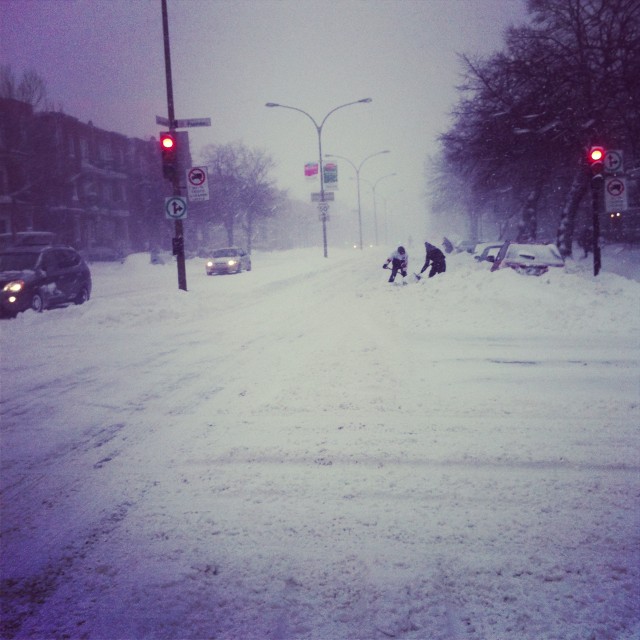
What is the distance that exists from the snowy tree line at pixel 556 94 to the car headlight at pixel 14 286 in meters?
19.4

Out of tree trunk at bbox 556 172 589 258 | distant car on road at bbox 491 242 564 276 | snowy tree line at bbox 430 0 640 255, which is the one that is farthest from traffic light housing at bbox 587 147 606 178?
tree trunk at bbox 556 172 589 258

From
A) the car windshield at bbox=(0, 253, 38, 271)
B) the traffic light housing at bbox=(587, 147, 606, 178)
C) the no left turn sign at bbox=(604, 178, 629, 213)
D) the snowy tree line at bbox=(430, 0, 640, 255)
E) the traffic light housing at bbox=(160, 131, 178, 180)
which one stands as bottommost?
the car windshield at bbox=(0, 253, 38, 271)

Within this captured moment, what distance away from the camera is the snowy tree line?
20109 mm

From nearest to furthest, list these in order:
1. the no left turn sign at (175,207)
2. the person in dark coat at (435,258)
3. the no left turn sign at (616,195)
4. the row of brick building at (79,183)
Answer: the no left turn sign at (616,195) < the no left turn sign at (175,207) < the person in dark coat at (435,258) < the row of brick building at (79,183)

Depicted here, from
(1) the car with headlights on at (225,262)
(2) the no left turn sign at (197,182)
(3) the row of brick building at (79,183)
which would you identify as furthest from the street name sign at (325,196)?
(2) the no left turn sign at (197,182)

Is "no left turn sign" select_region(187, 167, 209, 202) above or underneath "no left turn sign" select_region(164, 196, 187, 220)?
above

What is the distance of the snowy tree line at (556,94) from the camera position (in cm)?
2011

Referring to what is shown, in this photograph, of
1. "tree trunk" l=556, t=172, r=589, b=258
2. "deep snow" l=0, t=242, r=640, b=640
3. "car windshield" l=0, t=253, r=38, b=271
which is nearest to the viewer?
"deep snow" l=0, t=242, r=640, b=640

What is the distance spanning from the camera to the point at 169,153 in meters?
15.1

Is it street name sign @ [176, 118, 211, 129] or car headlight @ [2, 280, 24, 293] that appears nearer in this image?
car headlight @ [2, 280, 24, 293]

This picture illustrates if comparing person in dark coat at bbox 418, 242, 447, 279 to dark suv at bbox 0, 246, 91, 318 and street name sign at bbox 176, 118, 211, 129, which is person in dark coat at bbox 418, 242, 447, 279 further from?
dark suv at bbox 0, 246, 91, 318

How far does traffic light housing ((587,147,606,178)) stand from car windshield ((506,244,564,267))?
247 centimetres

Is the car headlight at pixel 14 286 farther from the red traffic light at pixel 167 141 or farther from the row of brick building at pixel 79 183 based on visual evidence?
the row of brick building at pixel 79 183

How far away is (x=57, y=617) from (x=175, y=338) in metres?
7.25
